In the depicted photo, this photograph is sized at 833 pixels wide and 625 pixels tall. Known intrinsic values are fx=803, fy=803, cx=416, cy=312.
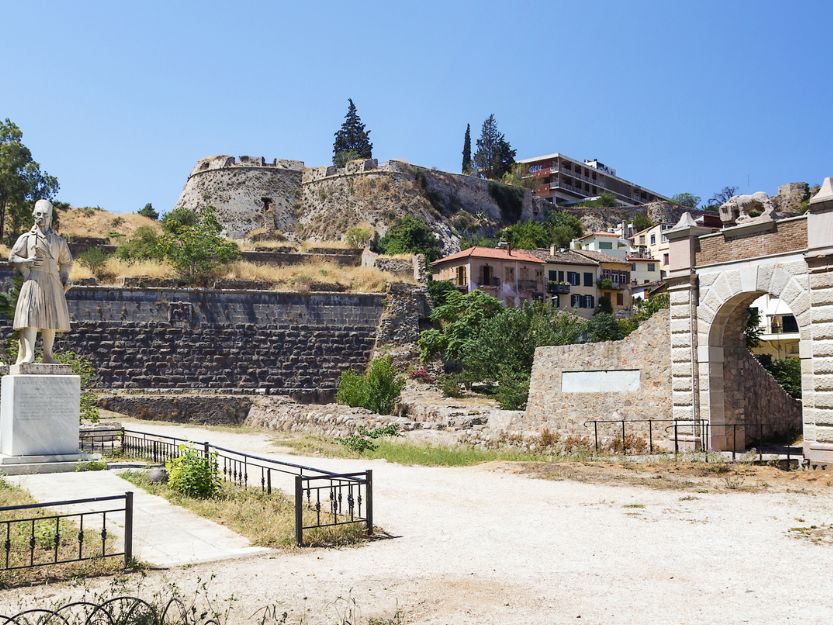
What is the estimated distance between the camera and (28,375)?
14320mm

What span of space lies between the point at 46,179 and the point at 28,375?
46364 millimetres

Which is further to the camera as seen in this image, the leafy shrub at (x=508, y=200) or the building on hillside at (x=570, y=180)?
the building on hillside at (x=570, y=180)

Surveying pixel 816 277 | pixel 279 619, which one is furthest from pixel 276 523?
pixel 816 277

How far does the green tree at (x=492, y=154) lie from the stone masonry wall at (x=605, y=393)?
8055cm

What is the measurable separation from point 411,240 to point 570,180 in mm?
53944

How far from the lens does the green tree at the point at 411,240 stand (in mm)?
62906

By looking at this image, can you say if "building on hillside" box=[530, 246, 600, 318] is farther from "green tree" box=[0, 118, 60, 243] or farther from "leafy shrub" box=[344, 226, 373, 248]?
"green tree" box=[0, 118, 60, 243]

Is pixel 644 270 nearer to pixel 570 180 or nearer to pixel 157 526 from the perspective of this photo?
pixel 570 180

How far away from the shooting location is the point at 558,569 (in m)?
8.01

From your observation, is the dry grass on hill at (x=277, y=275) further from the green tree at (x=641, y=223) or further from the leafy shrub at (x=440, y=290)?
the green tree at (x=641, y=223)

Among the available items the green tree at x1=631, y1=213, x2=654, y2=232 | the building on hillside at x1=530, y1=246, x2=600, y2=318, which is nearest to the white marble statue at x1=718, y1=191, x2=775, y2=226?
the building on hillside at x1=530, y1=246, x2=600, y2=318

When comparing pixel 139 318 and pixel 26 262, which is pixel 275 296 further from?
pixel 26 262

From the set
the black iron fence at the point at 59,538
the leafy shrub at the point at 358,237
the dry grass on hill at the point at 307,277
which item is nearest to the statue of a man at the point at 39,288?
the black iron fence at the point at 59,538

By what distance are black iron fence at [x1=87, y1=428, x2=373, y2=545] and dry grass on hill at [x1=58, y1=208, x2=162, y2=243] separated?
4589 centimetres
